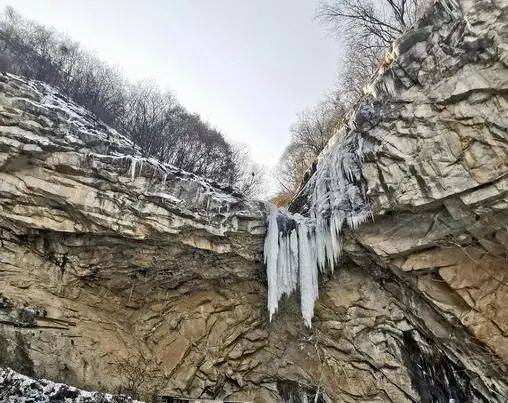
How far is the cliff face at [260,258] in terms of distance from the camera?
6234 millimetres

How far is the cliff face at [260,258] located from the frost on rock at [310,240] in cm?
25

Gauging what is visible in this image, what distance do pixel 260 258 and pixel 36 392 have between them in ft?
15.3

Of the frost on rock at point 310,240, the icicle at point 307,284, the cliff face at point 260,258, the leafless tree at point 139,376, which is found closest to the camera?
the cliff face at point 260,258

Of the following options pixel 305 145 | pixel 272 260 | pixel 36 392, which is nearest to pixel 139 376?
pixel 36 392

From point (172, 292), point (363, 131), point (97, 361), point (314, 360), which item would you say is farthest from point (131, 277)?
point (363, 131)

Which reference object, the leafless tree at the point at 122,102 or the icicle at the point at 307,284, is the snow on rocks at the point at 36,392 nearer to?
the icicle at the point at 307,284

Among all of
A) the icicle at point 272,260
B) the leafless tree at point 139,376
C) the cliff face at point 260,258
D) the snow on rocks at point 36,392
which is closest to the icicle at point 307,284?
the cliff face at point 260,258

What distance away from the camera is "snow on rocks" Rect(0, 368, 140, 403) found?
20.7 ft

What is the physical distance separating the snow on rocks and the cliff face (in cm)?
59

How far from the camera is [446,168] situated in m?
6.27

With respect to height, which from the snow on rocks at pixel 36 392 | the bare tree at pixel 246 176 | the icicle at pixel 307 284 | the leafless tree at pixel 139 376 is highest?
the bare tree at pixel 246 176

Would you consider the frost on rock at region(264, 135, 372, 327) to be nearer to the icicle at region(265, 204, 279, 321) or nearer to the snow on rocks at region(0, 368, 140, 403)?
the icicle at region(265, 204, 279, 321)

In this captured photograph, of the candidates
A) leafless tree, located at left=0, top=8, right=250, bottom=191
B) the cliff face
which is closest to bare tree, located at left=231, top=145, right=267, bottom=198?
leafless tree, located at left=0, top=8, right=250, bottom=191

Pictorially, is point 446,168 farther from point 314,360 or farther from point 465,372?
point 314,360
